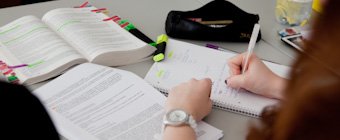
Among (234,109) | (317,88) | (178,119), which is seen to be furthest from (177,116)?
(317,88)

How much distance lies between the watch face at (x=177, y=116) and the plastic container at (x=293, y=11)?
588 millimetres

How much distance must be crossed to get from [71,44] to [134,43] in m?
0.17

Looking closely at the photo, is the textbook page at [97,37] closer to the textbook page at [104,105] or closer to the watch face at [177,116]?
the textbook page at [104,105]

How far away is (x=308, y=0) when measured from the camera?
1.32 m

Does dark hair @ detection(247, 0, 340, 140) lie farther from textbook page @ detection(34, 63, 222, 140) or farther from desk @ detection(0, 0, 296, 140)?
desk @ detection(0, 0, 296, 140)

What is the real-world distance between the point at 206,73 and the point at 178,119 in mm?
236

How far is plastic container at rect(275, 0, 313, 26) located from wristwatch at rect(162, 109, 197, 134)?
584mm

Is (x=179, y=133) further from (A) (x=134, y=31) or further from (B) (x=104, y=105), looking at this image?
(A) (x=134, y=31)

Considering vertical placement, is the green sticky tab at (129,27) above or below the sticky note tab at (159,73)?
above

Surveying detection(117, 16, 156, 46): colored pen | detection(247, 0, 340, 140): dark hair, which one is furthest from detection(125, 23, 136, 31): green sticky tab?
detection(247, 0, 340, 140): dark hair

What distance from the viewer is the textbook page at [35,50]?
43.2 inches

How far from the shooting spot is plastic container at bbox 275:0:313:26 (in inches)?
51.9

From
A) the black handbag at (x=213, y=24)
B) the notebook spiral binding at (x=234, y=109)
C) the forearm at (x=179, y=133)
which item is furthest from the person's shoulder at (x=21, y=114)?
the black handbag at (x=213, y=24)

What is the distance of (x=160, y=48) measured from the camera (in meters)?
1.19
